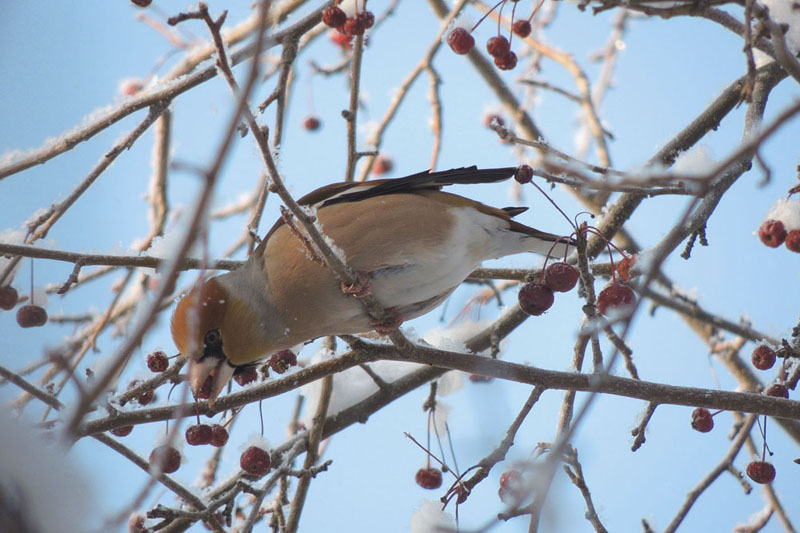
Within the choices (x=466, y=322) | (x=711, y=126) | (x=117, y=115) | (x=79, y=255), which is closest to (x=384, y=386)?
(x=466, y=322)

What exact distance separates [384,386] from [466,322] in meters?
0.82

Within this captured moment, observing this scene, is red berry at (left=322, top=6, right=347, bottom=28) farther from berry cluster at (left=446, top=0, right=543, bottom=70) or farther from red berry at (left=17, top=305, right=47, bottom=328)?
red berry at (left=17, top=305, right=47, bottom=328)

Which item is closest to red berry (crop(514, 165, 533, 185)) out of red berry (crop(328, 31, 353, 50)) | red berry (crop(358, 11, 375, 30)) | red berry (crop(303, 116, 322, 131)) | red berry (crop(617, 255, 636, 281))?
red berry (crop(617, 255, 636, 281))

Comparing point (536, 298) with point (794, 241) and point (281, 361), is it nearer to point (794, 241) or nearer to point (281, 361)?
point (281, 361)

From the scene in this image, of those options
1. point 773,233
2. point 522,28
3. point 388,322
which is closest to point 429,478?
point 388,322

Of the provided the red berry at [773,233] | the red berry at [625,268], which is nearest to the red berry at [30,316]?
the red berry at [625,268]

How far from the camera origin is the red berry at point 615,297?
2.57 meters

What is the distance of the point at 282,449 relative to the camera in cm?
337

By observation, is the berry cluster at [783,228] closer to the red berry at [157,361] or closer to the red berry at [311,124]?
the red berry at [157,361]

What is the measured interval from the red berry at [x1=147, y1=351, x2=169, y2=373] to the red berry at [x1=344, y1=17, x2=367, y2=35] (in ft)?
5.68

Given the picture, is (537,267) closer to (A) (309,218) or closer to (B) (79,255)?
(A) (309,218)

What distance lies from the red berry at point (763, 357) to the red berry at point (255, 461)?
203 cm

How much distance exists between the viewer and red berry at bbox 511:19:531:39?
3.99 meters

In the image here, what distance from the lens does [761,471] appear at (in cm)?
318
